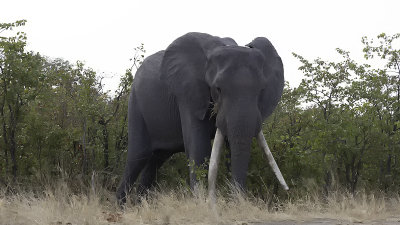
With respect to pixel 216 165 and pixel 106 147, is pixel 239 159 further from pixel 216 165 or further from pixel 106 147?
pixel 106 147

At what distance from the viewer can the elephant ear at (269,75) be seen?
9.12 m

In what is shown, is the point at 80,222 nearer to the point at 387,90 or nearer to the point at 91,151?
the point at 91,151

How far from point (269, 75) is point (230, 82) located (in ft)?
3.53

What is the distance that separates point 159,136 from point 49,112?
549cm

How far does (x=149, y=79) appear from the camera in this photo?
36.4 ft

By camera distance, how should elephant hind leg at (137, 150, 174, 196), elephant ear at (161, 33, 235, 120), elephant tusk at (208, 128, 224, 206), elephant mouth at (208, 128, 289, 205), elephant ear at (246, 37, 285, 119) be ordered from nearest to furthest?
A: elephant tusk at (208, 128, 224, 206) < elephant mouth at (208, 128, 289, 205) < elephant ear at (246, 37, 285, 119) < elephant ear at (161, 33, 235, 120) < elephant hind leg at (137, 150, 174, 196)

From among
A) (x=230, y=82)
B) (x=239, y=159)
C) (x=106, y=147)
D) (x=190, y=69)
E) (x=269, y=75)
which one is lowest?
(x=239, y=159)

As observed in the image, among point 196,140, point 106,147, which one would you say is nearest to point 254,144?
point 196,140

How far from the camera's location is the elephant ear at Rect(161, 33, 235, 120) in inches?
370

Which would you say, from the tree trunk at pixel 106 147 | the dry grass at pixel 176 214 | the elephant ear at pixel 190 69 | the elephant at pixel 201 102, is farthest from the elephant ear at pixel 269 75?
the tree trunk at pixel 106 147

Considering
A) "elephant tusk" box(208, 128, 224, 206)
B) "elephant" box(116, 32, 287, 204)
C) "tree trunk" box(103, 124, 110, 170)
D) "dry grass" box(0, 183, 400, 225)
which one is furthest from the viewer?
"tree trunk" box(103, 124, 110, 170)

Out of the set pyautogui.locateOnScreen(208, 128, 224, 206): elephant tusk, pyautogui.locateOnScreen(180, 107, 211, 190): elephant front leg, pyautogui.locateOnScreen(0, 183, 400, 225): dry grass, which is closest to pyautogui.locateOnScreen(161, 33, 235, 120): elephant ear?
pyautogui.locateOnScreen(180, 107, 211, 190): elephant front leg

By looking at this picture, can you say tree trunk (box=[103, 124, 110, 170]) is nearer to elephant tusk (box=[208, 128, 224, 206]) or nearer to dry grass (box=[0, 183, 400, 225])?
dry grass (box=[0, 183, 400, 225])

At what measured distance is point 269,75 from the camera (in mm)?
9281
